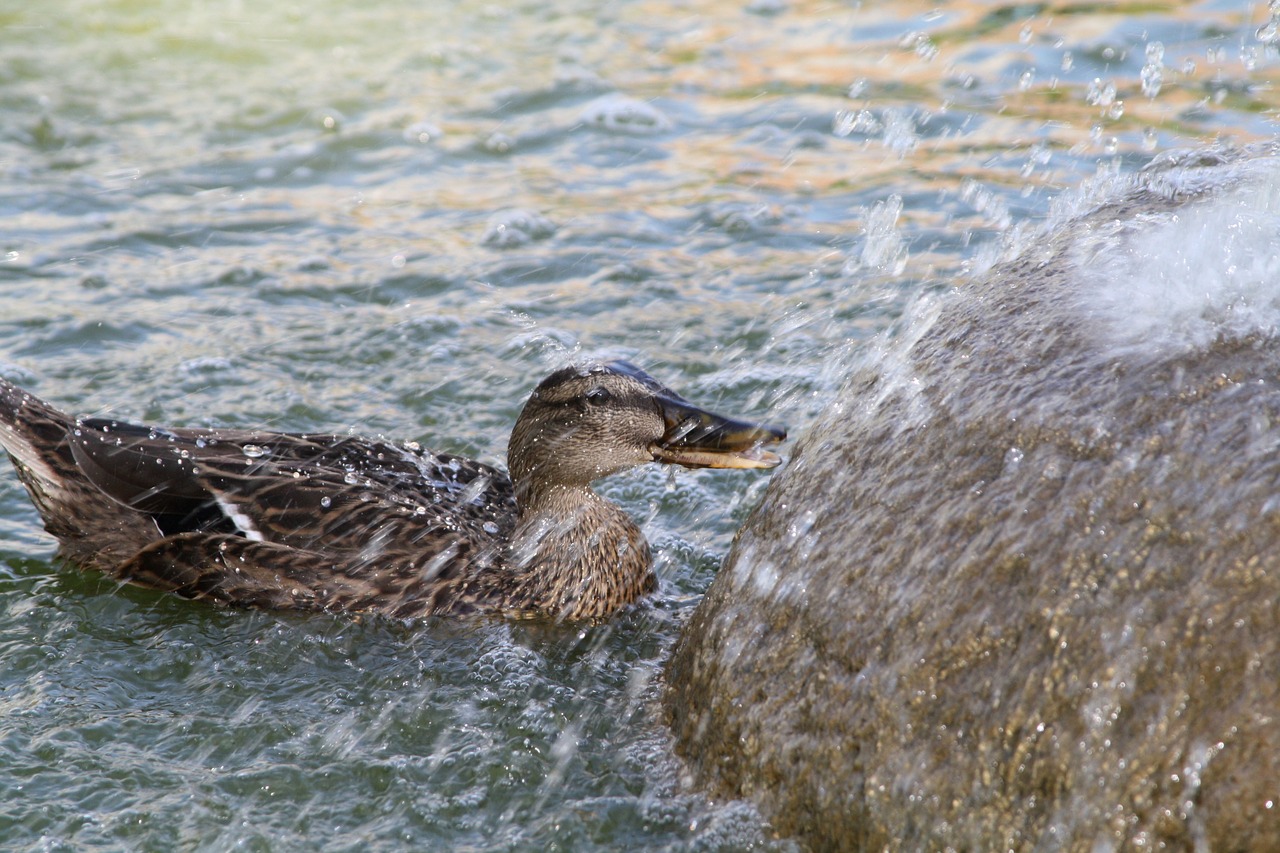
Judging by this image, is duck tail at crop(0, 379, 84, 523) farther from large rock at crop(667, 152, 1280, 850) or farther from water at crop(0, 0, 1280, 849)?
large rock at crop(667, 152, 1280, 850)

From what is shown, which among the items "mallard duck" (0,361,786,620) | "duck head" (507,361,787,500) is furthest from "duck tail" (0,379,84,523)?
"duck head" (507,361,787,500)

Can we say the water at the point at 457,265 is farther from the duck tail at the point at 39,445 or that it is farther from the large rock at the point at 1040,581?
the large rock at the point at 1040,581

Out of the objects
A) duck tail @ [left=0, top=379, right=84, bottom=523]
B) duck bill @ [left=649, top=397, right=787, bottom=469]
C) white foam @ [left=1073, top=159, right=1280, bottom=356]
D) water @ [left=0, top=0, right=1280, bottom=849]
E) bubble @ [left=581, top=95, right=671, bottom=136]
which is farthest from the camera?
bubble @ [left=581, top=95, right=671, bottom=136]

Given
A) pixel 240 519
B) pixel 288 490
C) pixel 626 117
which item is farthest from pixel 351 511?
pixel 626 117

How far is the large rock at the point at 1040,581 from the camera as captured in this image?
9.16 feet

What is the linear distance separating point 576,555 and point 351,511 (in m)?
0.85

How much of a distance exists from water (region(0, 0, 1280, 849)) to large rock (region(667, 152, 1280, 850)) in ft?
1.45

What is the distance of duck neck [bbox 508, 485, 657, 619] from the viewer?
506 centimetres

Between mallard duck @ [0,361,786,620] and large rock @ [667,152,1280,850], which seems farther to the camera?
mallard duck @ [0,361,786,620]

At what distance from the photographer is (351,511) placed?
16.6 ft

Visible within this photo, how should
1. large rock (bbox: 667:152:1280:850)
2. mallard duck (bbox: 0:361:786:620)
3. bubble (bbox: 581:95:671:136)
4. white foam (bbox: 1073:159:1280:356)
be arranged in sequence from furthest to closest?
bubble (bbox: 581:95:671:136)
mallard duck (bbox: 0:361:786:620)
white foam (bbox: 1073:159:1280:356)
large rock (bbox: 667:152:1280:850)

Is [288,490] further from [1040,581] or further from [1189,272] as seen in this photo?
[1189,272]

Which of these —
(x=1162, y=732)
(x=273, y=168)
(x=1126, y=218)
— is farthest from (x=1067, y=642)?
(x=273, y=168)

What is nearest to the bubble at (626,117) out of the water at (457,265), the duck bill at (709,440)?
the water at (457,265)
